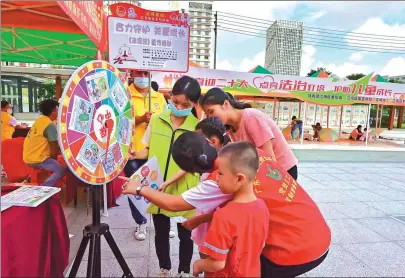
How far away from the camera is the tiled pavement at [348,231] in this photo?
2.14 m

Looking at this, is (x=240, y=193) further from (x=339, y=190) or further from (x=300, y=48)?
(x=300, y=48)

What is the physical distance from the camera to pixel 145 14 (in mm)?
2496

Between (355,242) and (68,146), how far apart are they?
2.55 m

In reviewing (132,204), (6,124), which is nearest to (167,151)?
(132,204)

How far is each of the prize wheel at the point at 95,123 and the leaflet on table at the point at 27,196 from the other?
0.32 metres

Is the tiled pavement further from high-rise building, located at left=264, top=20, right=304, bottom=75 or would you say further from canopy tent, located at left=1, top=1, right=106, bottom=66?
high-rise building, located at left=264, top=20, right=304, bottom=75

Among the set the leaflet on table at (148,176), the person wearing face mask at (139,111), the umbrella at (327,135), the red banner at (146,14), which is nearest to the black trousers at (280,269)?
the leaflet on table at (148,176)

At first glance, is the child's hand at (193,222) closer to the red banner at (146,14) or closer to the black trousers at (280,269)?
the black trousers at (280,269)

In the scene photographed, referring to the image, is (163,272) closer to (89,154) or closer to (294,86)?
(89,154)

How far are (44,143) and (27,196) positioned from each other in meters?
1.85

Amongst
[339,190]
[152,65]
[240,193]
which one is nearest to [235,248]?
[240,193]

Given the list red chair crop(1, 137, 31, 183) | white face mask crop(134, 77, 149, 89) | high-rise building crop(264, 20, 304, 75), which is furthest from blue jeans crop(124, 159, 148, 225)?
high-rise building crop(264, 20, 304, 75)

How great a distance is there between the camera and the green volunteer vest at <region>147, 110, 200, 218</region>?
1.73 metres

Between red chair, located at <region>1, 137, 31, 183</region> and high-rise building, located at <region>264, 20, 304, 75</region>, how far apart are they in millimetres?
10598
